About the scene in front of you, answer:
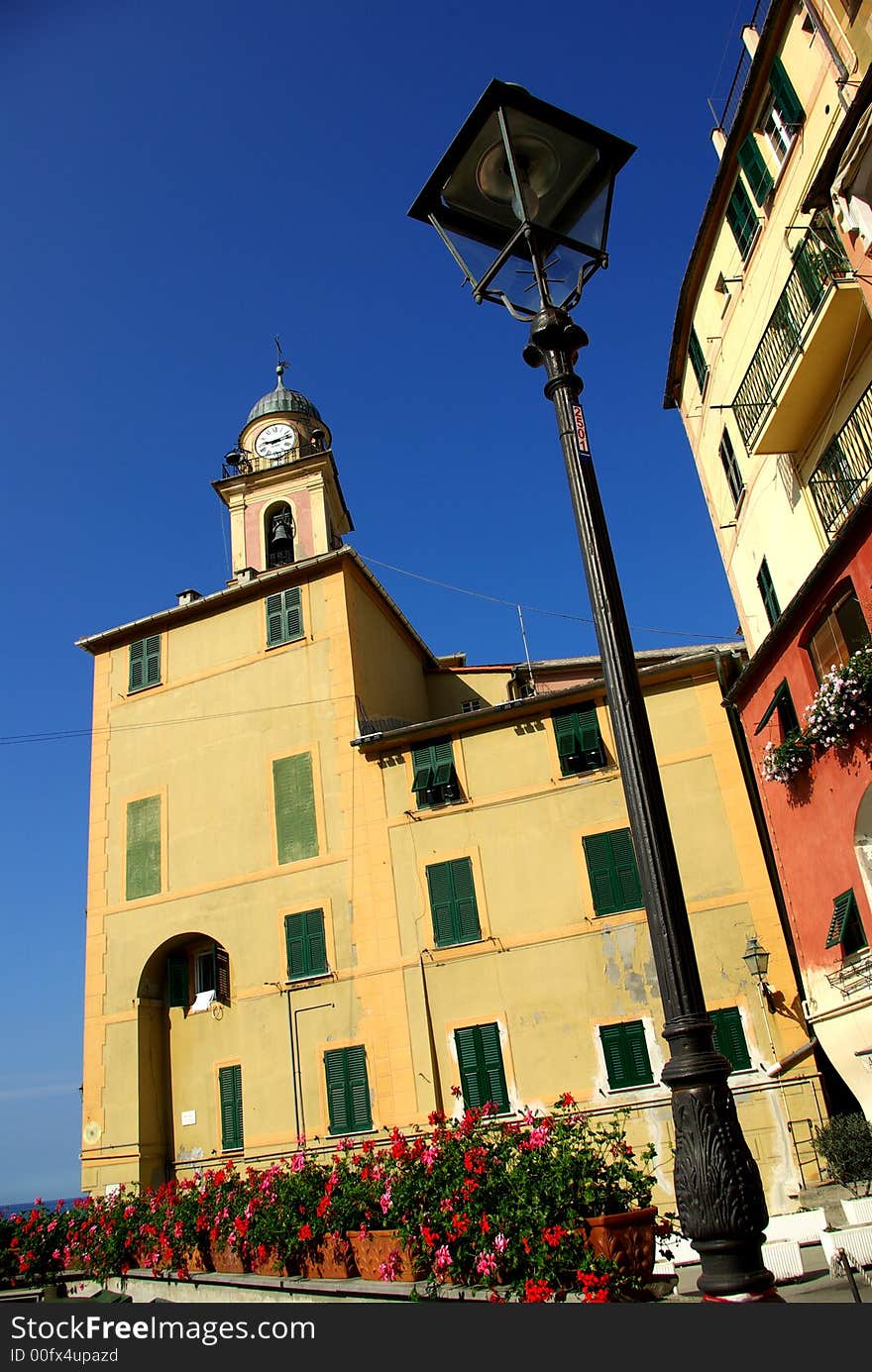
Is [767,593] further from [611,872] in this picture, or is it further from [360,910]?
[360,910]

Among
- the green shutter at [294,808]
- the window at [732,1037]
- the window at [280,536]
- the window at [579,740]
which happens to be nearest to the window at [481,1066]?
the window at [732,1037]

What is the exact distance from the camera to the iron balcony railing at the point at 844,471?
551 inches

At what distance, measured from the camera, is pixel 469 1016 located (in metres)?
19.9

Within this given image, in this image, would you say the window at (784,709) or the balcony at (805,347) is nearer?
the balcony at (805,347)

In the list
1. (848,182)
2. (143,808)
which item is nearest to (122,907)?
(143,808)

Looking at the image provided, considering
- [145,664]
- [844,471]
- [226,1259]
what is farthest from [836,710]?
[145,664]

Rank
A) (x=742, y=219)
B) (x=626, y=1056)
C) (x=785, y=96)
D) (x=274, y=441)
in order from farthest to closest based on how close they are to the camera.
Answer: (x=274, y=441) → (x=626, y=1056) → (x=742, y=219) → (x=785, y=96)

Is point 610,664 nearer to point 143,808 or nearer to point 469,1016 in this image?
point 469,1016

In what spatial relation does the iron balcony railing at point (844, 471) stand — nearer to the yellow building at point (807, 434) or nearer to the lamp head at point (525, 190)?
the yellow building at point (807, 434)

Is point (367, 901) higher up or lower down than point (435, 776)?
lower down

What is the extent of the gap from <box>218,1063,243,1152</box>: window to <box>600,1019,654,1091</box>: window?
8.42m

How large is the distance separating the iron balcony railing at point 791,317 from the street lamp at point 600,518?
896cm

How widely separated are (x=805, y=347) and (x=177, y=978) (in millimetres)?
19361

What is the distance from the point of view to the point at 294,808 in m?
22.9
